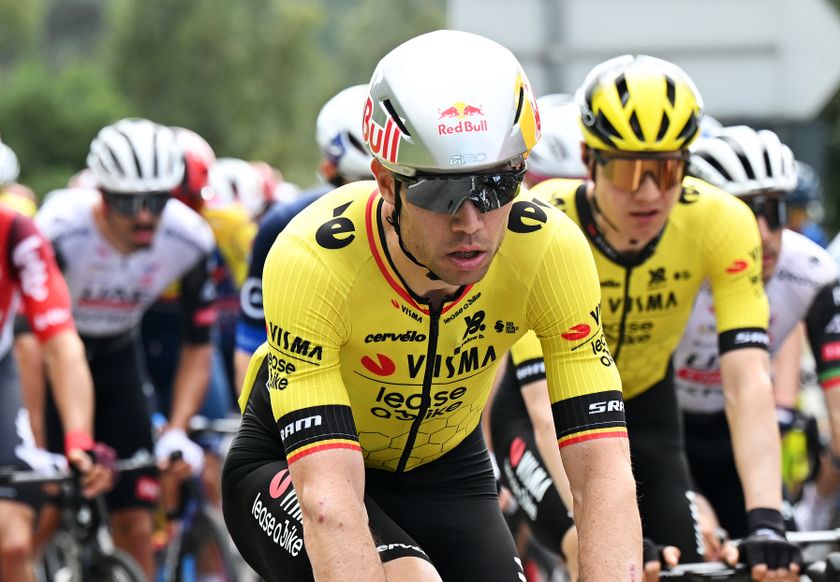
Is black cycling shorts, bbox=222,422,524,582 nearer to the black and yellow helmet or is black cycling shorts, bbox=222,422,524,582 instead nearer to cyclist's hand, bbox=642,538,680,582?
cyclist's hand, bbox=642,538,680,582

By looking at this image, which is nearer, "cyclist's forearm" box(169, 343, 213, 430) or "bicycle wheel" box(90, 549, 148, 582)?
"bicycle wheel" box(90, 549, 148, 582)

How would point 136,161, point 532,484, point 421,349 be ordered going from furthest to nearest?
point 136,161
point 532,484
point 421,349

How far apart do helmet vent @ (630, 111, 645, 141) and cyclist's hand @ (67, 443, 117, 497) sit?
2.84 m

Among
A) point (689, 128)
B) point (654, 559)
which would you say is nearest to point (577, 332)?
point (654, 559)

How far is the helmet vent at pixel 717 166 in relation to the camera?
670cm

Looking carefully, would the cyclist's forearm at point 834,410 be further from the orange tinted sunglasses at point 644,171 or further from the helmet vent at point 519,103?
the helmet vent at point 519,103

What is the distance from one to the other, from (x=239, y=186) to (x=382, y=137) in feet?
36.2

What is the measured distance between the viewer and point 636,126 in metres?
5.48

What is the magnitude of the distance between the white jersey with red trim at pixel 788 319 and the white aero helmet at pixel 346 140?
162cm

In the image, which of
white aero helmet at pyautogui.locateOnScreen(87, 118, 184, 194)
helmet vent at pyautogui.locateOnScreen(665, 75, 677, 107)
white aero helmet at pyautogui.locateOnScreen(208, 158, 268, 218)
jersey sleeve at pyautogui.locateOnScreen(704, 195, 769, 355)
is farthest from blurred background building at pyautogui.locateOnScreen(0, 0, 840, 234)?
jersey sleeve at pyautogui.locateOnScreen(704, 195, 769, 355)

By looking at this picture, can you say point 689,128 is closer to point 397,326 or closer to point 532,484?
point 532,484

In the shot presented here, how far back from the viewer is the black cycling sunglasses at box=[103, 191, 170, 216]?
841 centimetres

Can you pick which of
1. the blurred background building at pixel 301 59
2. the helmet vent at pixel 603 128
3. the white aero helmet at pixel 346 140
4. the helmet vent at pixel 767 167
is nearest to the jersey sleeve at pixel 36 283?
the white aero helmet at pixel 346 140

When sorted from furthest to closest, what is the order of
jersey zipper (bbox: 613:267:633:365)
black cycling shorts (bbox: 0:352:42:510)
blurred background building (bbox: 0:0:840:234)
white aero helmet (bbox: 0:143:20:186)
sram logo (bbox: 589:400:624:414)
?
blurred background building (bbox: 0:0:840:234) → white aero helmet (bbox: 0:143:20:186) → black cycling shorts (bbox: 0:352:42:510) → jersey zipper (bbox: 613:267:633:365) → sram logo (bbox: 589:400:624:414)
